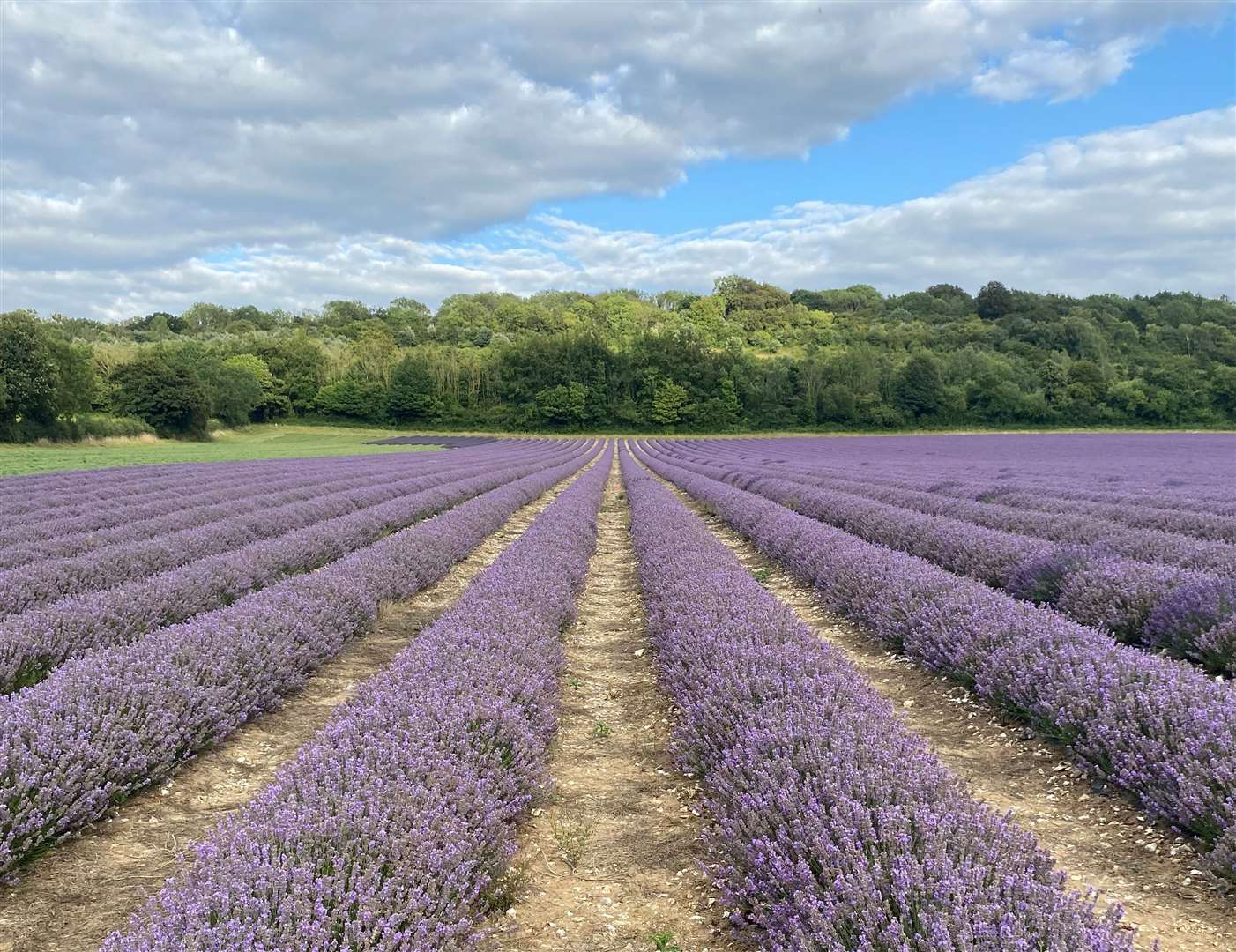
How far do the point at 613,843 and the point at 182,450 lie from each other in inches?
1766

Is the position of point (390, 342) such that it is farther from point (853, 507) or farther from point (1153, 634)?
point (1153, 634)

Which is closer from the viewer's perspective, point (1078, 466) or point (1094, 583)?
point (1094, 583)

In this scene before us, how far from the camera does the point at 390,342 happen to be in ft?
292

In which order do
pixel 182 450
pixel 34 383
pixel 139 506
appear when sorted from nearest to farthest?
pixel 139 506 → pixel 34 383 → pixel 182 450

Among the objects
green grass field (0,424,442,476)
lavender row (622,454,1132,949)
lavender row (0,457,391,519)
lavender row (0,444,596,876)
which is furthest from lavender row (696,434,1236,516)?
green grass field (0,424,442,476)

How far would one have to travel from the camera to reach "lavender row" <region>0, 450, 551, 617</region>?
247 inches

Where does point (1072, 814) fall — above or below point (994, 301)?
below

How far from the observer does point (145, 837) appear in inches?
125

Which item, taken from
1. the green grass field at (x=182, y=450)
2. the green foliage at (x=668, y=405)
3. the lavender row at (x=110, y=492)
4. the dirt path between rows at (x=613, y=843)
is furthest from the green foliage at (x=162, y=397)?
the dirt path between rows at (x=613, y=843)

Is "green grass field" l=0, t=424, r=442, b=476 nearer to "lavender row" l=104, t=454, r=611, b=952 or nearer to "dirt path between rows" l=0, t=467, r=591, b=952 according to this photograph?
"dirt path between rows" l=0, t=467, r=591, b=952

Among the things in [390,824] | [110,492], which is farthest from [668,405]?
[390,824]

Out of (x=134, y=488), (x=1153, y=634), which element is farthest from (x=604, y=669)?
(x=134, y=488)

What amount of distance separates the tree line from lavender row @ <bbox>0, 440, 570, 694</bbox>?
42.0 metres

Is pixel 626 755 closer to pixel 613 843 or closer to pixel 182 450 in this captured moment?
pixel 613 843
